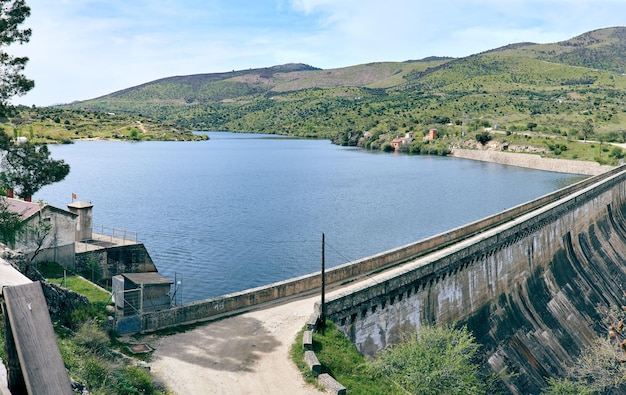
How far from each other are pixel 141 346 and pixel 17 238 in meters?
12.2

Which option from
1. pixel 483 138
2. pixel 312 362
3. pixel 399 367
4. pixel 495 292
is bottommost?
pixel 495 292

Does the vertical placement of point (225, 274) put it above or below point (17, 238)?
below

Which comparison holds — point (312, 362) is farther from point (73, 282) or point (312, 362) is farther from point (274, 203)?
point (274, 203)

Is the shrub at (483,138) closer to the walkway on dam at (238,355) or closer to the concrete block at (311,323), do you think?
the walkway on dam at (238,355)

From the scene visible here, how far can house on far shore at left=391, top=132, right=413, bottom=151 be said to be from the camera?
156750 mm

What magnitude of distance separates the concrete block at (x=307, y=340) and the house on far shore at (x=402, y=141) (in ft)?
451

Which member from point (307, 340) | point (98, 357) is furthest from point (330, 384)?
point (98, 357)

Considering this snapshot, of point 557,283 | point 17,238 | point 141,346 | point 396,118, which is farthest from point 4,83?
point 396,118

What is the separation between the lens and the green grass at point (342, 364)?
20672 mm

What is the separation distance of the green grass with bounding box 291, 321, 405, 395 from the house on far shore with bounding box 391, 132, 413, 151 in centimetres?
13637

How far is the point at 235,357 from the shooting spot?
835 inches

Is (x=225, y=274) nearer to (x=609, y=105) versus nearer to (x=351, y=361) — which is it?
(x=351, y=361)

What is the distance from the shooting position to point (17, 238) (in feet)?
96.1

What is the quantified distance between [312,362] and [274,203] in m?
55.1
